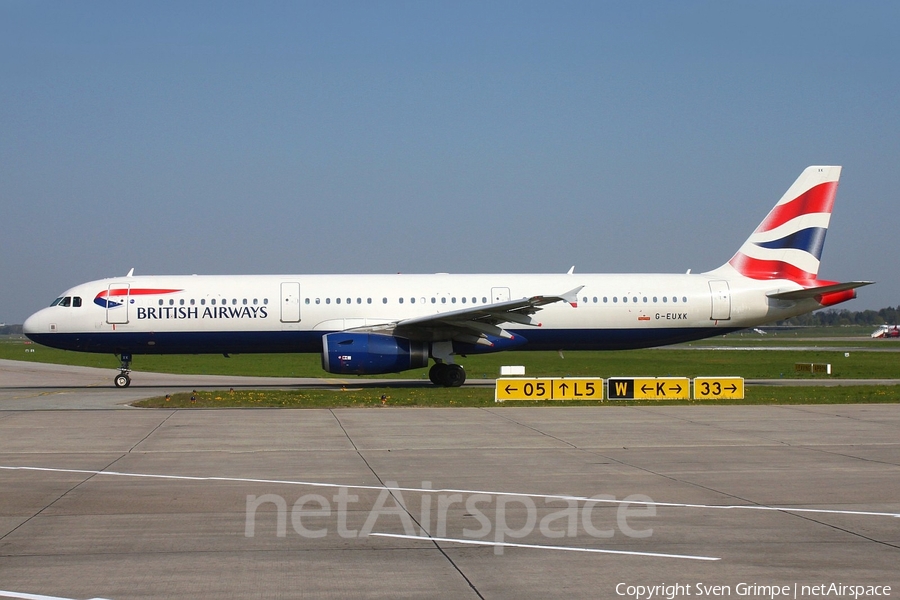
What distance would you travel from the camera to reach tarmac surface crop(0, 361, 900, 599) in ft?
22.3

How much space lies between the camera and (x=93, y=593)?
644cm

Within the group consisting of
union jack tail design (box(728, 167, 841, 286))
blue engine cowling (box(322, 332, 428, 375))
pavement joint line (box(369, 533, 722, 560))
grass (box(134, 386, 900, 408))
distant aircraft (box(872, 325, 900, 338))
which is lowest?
distant aircraft (box(872, 325, 900, 338))

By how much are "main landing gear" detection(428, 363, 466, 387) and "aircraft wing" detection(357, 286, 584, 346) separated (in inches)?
39.0

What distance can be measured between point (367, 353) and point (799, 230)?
597 inches

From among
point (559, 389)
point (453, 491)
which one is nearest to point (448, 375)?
point (559, 389)

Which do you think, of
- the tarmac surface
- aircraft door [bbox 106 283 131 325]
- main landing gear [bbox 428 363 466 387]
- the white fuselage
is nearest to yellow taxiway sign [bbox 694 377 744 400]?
the white fuselage

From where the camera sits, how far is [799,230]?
99.2ft

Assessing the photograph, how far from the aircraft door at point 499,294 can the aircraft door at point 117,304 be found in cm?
1160

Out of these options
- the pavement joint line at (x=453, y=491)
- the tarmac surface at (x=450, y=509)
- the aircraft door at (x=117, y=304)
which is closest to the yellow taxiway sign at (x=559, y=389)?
the tarmac surface at (x=450, y=509)

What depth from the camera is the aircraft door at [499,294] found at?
2952cm

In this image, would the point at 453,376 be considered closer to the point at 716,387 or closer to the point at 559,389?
the point at 559,389

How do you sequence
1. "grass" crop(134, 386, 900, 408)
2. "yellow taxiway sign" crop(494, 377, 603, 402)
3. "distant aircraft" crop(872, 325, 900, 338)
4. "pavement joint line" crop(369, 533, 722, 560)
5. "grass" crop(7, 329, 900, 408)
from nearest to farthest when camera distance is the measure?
"pavement joint line" crop(369, 533, 722, 560) → "grass" crop(134, 386, 900, 408) → "grass" crop(7, 329, 900, 408) → "yellow taxiway sign" crop(494, 377, 603, 402) → "distant aircraft" crop(872, 325, 900, 338)

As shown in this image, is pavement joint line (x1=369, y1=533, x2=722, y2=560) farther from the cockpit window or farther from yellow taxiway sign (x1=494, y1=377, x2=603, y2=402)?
the cockpit window

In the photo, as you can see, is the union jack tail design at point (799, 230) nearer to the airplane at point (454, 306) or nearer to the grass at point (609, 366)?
the airplane at point (454, 306)
